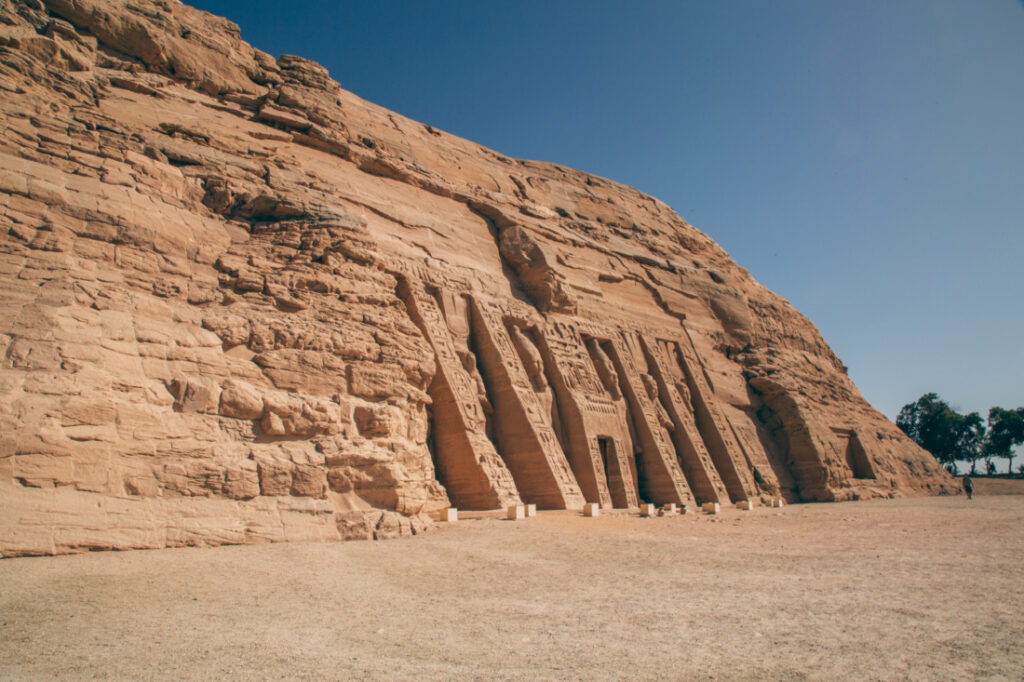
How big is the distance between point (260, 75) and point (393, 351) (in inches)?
378

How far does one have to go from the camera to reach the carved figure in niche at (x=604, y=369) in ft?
55.6

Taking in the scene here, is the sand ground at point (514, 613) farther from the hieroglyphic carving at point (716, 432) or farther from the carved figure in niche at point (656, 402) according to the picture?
the hieroglyphic carving at point (716, 432)

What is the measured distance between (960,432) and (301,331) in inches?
1948

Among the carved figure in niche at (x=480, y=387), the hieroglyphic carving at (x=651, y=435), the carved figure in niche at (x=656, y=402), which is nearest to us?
the carved figure in niche at (x=480, y=387)

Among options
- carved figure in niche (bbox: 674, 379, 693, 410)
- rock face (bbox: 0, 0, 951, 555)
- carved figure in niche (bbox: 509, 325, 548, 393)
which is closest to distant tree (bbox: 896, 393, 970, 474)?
rock face (bbox: 0, 0, 951, 555)

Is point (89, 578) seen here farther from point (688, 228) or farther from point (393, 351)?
point (688, 228)

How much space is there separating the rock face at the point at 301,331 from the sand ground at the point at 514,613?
1.09m

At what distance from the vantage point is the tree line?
43.5 m

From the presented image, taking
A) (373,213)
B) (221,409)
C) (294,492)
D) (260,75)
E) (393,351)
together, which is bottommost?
(294,492)

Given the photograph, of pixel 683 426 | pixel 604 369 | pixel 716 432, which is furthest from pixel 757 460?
pixel 604 369

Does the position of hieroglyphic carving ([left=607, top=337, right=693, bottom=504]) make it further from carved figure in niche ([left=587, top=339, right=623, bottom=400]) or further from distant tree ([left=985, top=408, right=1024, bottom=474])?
distant tree ([left=985, top=408, right=1024, bottom=474])

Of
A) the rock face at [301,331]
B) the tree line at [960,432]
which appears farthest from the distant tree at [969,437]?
the rock face at [301,331]

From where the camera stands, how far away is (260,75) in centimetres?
1539

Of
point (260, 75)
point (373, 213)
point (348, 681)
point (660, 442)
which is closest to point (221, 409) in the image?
point (348, 681)
